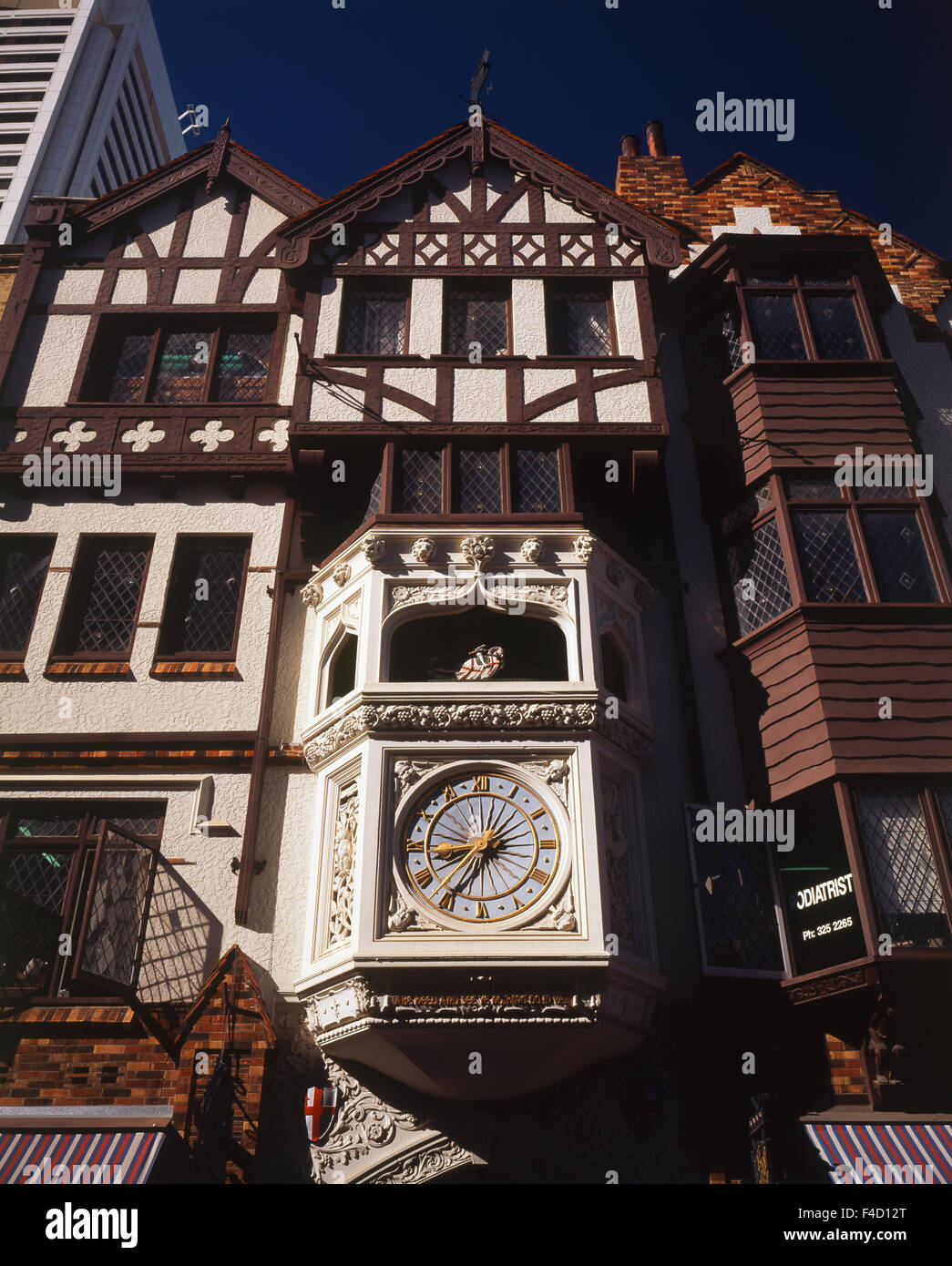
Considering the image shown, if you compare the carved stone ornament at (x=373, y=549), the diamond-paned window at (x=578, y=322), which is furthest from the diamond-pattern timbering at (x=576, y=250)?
the carved stone ornament at (x=373, y=549)

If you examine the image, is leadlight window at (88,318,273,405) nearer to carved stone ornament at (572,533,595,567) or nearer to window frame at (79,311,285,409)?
window frame at (79,311,285,409)

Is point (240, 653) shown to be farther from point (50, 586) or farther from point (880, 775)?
point (880, 775)

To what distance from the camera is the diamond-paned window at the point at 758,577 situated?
A: 12992 millimetres

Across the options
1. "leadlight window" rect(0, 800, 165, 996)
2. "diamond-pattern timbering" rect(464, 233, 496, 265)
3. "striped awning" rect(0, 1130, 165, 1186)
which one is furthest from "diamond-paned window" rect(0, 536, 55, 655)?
"diamond-pattern timbering" rect(464, 233, 496, 265)

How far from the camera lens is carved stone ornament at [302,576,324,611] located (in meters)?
13.2

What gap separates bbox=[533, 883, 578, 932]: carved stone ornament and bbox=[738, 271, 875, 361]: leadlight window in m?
8.43

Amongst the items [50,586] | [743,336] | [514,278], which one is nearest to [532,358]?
[514,278]

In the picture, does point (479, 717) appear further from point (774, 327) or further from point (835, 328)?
point (835, 328)

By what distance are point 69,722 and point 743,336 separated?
10221 mm

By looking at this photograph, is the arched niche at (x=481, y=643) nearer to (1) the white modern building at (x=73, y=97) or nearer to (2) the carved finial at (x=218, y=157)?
(2) the carved finial at (x=218, y=157)

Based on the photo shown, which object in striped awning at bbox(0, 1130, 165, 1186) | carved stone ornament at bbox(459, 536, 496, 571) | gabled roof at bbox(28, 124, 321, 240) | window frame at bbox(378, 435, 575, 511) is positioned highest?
gabled roof at bbox(28, 124, 321, 240)

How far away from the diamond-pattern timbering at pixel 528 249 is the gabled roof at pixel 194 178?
123 inches

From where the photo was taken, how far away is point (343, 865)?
1095cm
